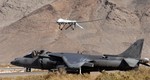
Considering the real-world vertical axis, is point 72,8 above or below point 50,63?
above

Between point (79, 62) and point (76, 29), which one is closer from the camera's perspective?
point (79, 62)

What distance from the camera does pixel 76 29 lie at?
116 meters

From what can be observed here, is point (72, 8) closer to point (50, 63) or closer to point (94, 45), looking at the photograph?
point (94, 45)

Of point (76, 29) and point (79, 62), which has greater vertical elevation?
point (76, 29)

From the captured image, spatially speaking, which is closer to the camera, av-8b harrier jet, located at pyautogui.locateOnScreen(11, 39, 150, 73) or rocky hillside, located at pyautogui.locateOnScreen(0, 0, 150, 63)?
av-8b harrier jet, located at pyautogui.locateOnScreen(11, 39, 150, 73)

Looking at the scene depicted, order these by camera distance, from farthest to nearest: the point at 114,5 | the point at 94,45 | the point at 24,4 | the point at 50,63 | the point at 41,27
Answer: the point at 24,4 → the point at 114,5 → the point at 41,27 → the point at 94,45 → the point at 50,63

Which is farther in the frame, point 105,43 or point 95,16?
point 95,16

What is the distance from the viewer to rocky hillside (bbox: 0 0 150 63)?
351 feet

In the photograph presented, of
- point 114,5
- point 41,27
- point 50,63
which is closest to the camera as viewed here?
point 50,63

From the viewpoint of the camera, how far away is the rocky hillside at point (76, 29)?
107 metres

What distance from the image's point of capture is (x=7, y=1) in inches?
5310

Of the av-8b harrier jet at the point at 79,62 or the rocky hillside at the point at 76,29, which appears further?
the rocky hillside at the point at 76,29

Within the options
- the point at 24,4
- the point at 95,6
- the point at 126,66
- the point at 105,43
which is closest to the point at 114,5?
the point at 95,6

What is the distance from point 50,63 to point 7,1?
104 m
